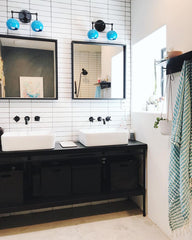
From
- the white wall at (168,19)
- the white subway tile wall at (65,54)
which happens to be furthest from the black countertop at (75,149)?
the white wall at (168,19)

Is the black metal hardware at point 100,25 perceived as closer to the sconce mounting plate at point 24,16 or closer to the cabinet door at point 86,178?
the sconce mounting plate at point 24,16

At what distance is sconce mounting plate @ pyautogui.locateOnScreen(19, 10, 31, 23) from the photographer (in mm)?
2355

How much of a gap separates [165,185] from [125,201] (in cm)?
89

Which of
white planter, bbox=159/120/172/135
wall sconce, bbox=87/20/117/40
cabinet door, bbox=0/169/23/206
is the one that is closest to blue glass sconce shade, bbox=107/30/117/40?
wall sconce, bbox=87/20/117/40

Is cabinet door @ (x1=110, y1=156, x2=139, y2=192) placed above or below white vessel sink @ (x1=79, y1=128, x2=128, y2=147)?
below

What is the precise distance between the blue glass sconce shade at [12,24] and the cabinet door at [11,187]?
1.45 metres

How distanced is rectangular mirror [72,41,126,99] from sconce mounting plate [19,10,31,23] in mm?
543

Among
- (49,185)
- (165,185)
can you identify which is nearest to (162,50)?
(165,185)

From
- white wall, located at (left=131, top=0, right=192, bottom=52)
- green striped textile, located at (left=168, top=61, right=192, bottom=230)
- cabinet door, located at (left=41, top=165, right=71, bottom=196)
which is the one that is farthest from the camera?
cabinet door, located at (left=41, top=165, right=71, bottom=196)

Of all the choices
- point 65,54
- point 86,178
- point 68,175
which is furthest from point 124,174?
point 65,54

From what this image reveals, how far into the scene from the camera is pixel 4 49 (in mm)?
2393

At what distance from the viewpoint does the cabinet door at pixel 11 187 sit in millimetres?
2100

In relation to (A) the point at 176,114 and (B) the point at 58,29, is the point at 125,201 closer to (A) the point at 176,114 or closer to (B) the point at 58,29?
(A) the point at 176,114

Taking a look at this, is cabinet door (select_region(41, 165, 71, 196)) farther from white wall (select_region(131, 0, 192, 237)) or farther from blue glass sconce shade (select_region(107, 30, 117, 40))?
blue glass sconce shade (select_region(107, 30, 117, 40))
